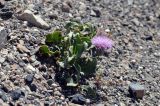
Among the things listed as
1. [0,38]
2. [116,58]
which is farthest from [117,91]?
[0,38]

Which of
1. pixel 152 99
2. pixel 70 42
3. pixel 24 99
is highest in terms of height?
pixel 70 42

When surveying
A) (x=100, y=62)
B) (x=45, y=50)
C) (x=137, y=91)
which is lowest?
(x=137, y=91)

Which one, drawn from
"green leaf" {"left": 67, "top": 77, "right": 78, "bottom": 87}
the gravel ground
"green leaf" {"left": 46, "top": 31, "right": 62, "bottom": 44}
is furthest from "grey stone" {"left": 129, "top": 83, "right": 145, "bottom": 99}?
"green leaf" {"left": 46, "top": 31, "right": 62, "bottom": 44}

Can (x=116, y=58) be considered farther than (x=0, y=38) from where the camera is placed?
Yes

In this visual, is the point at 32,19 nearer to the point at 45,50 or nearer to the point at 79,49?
the point at 45,50

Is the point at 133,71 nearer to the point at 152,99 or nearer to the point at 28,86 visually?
the point at 152,99

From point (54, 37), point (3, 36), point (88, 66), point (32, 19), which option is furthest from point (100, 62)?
point (3, 36)
